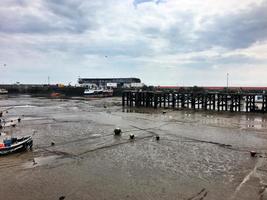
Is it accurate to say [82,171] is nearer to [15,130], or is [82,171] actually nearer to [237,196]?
[237,196]

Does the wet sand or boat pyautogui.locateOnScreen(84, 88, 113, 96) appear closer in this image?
the wet sand

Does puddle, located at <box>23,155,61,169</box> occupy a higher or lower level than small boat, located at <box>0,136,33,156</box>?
lower

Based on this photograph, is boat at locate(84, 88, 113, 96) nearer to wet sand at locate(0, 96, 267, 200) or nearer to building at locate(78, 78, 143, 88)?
building at locate(78, 78, 143, 88)

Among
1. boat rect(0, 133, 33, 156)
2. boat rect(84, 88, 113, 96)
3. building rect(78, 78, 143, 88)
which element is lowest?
boat rect(0, 133, 33, 156)

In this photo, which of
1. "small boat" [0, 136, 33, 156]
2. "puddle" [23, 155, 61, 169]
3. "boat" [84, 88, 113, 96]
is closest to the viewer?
"puddle" [23, 155, 61, 169]

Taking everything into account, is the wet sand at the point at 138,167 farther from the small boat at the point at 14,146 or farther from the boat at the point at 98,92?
the boat at the point at 98,92

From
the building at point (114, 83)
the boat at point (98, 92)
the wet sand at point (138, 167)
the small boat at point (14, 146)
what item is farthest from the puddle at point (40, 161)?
the building at point (114, 83)

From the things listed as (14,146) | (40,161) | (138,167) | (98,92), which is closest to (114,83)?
(98,92)

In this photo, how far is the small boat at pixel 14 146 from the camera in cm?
2033

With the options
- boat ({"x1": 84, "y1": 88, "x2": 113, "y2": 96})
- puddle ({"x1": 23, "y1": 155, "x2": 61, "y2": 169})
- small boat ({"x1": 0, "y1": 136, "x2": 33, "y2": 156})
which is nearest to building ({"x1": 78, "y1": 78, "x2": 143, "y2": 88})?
boat ({"x1": 84, "y1": 88, "x2": 113, "y2": 96})

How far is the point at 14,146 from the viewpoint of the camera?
20766mm

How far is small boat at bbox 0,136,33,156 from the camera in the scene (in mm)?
20330

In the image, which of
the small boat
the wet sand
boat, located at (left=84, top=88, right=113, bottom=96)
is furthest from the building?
the small boat

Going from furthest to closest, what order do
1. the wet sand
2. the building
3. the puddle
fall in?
the building → the puddle → the wet sand
